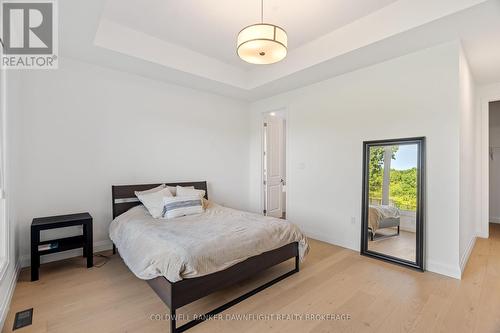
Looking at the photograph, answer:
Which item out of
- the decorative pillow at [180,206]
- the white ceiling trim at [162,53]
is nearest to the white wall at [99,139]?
the white ceiling trim at [162,53]

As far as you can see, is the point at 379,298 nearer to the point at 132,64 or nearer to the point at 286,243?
the point at 286,243

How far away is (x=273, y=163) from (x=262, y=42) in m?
3.47

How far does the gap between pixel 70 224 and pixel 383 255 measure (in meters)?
3.89

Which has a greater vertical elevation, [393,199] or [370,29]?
[370,29]

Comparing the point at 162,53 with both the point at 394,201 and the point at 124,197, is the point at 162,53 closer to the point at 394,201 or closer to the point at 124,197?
the point at 124,197

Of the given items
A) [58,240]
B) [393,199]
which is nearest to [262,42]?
[393,199]

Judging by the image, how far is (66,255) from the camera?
10.3 ft

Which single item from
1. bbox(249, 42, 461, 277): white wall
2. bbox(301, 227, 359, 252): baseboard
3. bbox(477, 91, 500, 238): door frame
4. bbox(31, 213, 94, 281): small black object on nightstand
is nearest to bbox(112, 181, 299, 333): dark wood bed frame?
bbox(301, 227, 359, 252): baseboard

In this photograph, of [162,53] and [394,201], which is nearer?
[394,201]

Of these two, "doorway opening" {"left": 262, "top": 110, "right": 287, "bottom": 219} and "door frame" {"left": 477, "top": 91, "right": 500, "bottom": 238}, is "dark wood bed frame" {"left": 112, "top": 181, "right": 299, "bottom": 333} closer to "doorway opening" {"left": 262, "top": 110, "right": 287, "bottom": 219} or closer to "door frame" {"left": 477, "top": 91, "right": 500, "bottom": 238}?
"doorway opening" {"left": 262, "top": 110, "right": 287, "bottom": 219}

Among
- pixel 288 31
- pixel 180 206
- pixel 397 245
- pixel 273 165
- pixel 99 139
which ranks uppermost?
pixel 288 31

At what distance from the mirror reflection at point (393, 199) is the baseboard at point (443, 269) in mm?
160

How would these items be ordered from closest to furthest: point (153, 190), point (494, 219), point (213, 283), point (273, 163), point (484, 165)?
1. point (213, 283)
2. point (153, 190)
3. point (484, 165)
4. point (494, 219)
5. point (273, 163)

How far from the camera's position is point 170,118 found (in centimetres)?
408
